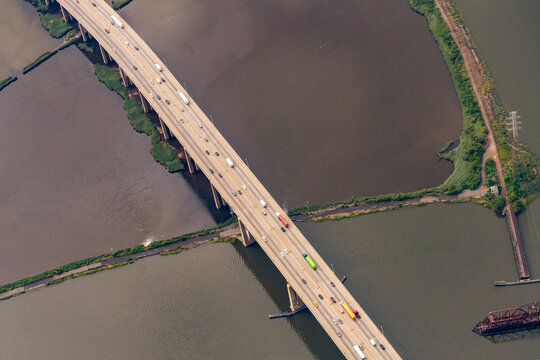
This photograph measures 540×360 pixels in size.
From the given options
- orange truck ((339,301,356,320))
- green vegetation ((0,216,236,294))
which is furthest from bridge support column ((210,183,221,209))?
orange truck ((339,301,356,320))

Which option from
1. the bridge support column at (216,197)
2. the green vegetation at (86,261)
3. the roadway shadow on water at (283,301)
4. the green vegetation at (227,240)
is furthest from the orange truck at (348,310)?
the bridge support column at (216,197)

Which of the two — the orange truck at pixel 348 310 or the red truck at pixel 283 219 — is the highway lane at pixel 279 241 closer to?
the orange truck at pixel 348 310

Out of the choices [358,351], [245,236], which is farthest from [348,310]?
[245,236]

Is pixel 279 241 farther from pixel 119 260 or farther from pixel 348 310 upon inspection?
pixel 119 260

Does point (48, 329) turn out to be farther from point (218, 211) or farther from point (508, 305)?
point (508, 305)

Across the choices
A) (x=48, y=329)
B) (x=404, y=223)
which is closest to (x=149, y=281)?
(x=48, y=329)
